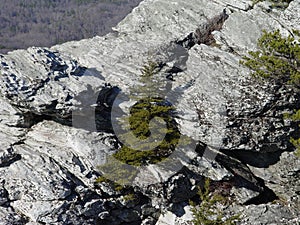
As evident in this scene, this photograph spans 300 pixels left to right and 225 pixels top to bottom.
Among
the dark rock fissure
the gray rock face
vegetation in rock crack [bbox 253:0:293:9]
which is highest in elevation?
vegetation in rock crack [bbox 253:0:293:9]

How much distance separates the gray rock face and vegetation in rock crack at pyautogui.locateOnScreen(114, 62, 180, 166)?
63cm

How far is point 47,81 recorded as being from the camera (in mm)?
17344

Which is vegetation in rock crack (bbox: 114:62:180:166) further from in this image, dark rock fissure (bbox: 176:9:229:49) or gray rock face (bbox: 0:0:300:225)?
dark rock fissure (bbox: 176:9:229:49)

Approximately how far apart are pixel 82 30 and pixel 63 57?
18290cm

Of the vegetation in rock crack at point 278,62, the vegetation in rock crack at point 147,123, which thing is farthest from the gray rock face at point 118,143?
the vegetation in rock crack at point 147,123

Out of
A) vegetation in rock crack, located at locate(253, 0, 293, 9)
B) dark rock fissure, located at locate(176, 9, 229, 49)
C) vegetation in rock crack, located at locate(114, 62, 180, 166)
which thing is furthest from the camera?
dark rock fissure, located at locate(176, 9, 229, 49)

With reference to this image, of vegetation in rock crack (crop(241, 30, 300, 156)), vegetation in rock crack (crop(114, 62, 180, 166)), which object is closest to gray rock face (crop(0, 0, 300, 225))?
vegetation in rock crack (crop(241, 30, 300, 156))

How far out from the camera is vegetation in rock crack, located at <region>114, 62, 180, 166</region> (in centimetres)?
1708

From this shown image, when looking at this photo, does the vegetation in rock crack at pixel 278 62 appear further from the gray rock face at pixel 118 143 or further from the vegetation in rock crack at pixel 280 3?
the vegetation in rock crack at pixel 280 3

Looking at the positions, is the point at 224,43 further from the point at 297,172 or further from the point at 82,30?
the point at 82,30

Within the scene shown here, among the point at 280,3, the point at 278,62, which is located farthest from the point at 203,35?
the point at 278,62

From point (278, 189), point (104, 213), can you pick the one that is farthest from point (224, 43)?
point (104, 213)

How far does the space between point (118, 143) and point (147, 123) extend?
1.99 metres

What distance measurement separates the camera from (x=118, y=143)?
59.2 ft
